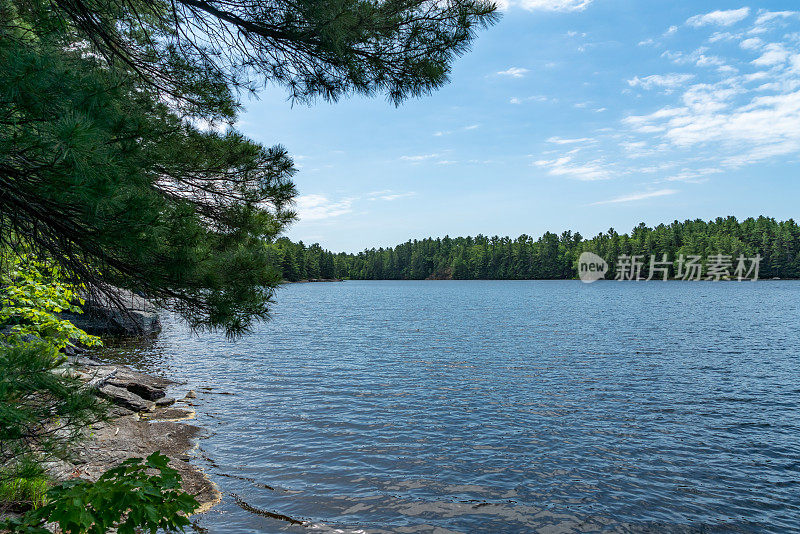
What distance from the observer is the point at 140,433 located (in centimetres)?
1280

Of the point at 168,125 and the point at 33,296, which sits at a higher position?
the point at 168,125

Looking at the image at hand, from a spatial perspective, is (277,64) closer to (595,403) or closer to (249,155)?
(249,155)

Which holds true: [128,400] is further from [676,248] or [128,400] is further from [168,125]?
[676,248]

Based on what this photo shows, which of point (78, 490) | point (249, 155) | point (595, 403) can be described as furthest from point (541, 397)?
point (78, 490)

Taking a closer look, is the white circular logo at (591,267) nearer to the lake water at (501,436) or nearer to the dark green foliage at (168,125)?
the lake water at (501,436)

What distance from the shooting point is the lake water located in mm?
9547

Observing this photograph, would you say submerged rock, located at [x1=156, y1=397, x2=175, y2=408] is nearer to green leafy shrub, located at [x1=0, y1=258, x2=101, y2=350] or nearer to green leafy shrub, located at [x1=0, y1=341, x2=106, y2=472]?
green leafy shrub, located at [x1=0, y1=258, x2=101, y2=350]

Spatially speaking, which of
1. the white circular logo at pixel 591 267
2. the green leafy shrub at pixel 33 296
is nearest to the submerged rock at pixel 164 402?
the green leafy shrub at pixel 33 296

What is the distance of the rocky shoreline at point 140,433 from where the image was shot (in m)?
9.20

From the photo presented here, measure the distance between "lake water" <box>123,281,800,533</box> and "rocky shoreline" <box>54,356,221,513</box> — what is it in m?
0.56

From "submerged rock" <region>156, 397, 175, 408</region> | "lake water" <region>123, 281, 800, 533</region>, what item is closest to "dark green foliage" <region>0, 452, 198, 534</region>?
"lake water" <region>123, 281, 800, 533</region>

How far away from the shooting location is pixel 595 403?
1711cm

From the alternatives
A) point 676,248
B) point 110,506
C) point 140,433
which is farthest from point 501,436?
point 676,248

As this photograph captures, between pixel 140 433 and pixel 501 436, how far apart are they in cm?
1025
